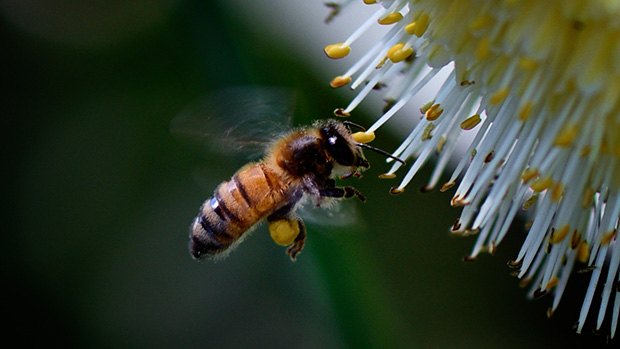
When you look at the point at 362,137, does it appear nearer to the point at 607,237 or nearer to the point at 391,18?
the point at 391,18

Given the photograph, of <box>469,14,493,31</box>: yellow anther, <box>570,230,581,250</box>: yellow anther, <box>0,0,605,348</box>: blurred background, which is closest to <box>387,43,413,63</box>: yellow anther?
<box>469,14,493,31</box>: yellow anther

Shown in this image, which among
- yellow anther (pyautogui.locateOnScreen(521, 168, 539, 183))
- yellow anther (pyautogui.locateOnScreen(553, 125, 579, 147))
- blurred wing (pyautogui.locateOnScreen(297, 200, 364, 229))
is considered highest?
yellow anther (pyautogui.locateOnScreen(553, 125, 579, 147))

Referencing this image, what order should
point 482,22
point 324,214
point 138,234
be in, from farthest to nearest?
point 138,234
point 324,214
point 482,22

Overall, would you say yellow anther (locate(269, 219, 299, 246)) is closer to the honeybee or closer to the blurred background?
the honeybee

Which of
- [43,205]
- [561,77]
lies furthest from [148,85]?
[561,77]

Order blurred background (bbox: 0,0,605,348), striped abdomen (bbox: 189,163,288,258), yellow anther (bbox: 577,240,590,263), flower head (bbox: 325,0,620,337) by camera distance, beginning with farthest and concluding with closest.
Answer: blurred background (bbox: 0,0,605,348) < striped abdomen (bbox: 189,163,288,258) < yellow anther (bbox: 577,240,590,263) < flower head (bbox: 325,0,620,337)

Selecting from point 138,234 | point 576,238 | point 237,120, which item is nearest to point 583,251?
point 576,238
